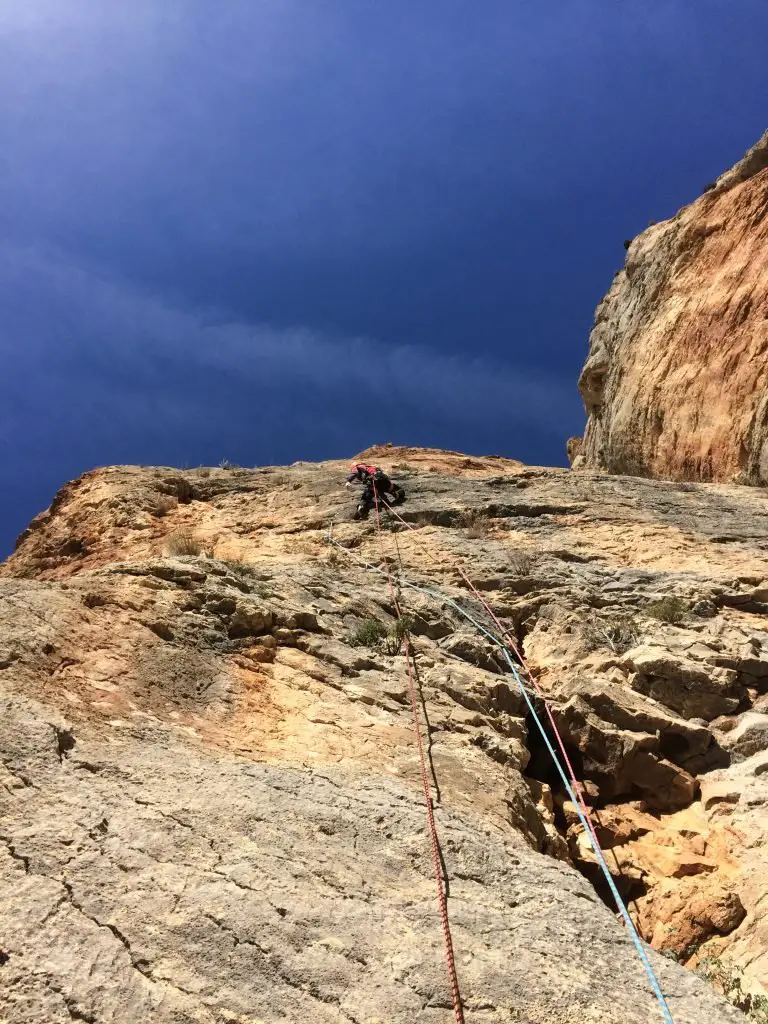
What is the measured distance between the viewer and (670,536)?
39.0 ft

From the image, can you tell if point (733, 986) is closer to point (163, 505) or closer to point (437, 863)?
point (437, 863)

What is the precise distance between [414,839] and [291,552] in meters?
7.39

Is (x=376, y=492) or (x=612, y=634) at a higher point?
(x=376, y=492)

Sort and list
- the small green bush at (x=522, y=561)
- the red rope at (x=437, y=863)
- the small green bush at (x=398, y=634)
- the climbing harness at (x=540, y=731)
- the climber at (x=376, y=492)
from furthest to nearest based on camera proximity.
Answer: the climber at (x=376, y=492) < the small green bush at (x=522, y=561) < the small green bush at (x=398, y=634) < the climbing harness at (x=540, y=731) < the red rope at (x=437, y=863)

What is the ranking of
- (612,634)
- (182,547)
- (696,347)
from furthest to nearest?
1. (696,347)
2. (182,547)
3. (612,634)

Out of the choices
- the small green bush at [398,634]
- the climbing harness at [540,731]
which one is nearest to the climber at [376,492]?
the climbing harness at [540,731]

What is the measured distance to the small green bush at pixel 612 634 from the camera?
873 cm

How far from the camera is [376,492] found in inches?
521

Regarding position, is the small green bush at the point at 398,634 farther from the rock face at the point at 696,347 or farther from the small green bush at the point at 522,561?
the rock face at the point at 696,347

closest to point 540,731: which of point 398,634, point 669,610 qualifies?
point 398,634

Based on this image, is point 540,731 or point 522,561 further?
point 522,561

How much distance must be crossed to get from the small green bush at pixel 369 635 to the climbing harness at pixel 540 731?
277mm

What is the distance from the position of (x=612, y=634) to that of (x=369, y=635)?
2953mm

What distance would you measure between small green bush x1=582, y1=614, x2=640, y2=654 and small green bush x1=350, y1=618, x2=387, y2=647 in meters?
2.45
